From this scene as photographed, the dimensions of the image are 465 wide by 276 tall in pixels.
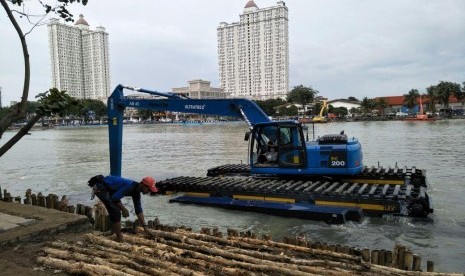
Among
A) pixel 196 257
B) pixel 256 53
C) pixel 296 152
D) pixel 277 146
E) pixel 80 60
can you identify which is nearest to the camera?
pixel 196 257

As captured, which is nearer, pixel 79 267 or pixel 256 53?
pixel 79 267

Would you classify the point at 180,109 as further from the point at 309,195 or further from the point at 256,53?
the point at 256,53

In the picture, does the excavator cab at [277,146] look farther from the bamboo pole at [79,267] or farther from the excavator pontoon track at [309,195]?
the bamboo pole at [79,267]

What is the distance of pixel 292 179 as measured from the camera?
42.9ft

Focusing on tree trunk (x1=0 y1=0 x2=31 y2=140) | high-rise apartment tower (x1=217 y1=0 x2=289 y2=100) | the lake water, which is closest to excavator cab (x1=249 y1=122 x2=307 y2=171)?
the lake water

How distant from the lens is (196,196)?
12.8m

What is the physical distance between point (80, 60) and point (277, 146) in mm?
168322

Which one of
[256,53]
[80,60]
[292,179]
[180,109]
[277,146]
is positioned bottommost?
[292,179]

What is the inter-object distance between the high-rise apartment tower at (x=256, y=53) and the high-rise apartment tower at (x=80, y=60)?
51365mm

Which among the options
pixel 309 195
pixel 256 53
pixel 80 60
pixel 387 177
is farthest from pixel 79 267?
pixel 80 60

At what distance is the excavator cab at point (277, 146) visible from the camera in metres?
12.4

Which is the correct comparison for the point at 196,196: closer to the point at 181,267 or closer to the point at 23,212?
the point at 23,212

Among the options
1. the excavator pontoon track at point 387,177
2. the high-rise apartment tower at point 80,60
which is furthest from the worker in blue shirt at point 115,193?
the high-rise apartment tower at point 80,60

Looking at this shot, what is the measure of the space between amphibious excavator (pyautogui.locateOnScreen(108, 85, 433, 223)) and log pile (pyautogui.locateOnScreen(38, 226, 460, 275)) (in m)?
4.07
